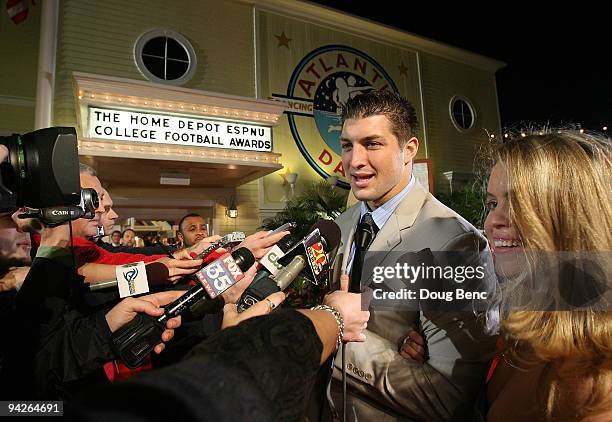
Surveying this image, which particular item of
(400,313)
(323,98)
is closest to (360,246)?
(400,313)

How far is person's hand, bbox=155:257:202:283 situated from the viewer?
2233 mm

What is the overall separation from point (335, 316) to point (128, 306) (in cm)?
92

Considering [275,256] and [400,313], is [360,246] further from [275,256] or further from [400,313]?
[275,256]

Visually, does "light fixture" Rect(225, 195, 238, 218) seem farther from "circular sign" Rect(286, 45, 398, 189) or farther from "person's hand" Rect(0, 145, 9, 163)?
"person's hand" Rect(0, 145, 9, 163)

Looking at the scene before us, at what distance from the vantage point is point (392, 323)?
1.49m

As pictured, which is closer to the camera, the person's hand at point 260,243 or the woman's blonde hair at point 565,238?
the woman's blonde hair at point 565,238

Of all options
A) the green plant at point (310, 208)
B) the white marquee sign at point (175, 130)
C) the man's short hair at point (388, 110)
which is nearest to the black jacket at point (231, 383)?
the man's short hair at point (388, 110)

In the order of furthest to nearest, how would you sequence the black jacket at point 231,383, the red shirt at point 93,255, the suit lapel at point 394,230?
the red shirt at point 93,255
the suit lapel at point 394,230
the black jacket at point 231,383

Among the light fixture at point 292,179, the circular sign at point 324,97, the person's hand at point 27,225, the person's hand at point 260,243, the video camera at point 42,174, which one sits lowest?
the person's hand at point 260,243

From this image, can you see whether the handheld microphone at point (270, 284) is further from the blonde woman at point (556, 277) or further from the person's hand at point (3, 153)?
the person's hand at point (3, 153)

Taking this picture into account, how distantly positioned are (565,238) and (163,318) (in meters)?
1.28

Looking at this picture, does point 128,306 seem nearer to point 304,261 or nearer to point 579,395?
point 304,261

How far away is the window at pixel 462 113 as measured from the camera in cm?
1154

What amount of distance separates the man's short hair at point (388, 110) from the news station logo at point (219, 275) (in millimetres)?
979
